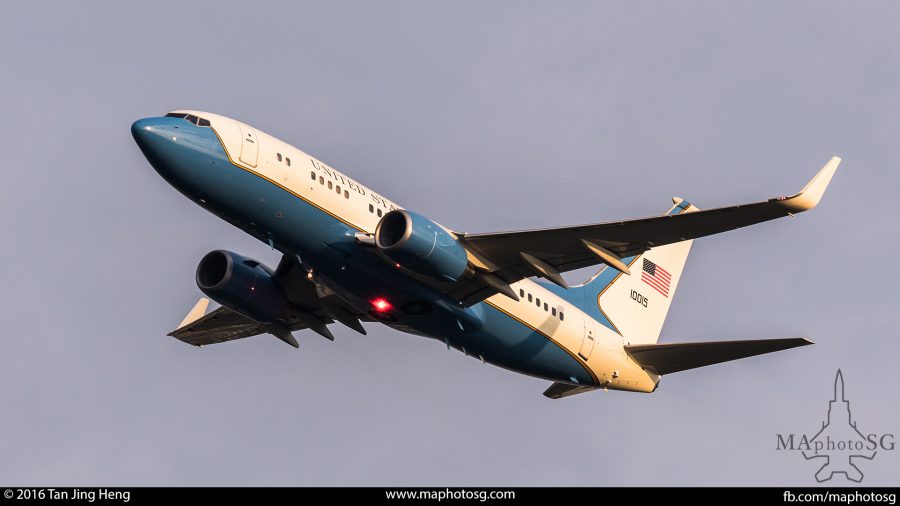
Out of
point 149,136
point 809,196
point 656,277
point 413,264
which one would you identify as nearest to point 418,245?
point 413,264

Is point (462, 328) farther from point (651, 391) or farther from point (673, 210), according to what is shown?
point (673, 210)

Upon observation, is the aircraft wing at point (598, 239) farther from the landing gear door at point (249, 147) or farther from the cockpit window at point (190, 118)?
the cockpit window at point (190, 118)

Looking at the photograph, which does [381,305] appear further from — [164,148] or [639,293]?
[639,293]

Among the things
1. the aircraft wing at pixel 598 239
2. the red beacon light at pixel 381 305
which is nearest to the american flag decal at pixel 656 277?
the aircraft wing at pixel 598 239

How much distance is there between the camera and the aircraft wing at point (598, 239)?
40125mm

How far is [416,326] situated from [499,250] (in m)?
4.29

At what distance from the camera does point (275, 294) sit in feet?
167

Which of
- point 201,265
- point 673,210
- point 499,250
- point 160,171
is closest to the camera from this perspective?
point 160,171

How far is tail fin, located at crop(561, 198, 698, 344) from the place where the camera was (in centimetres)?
5375

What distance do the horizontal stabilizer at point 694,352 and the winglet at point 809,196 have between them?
6624 mm
